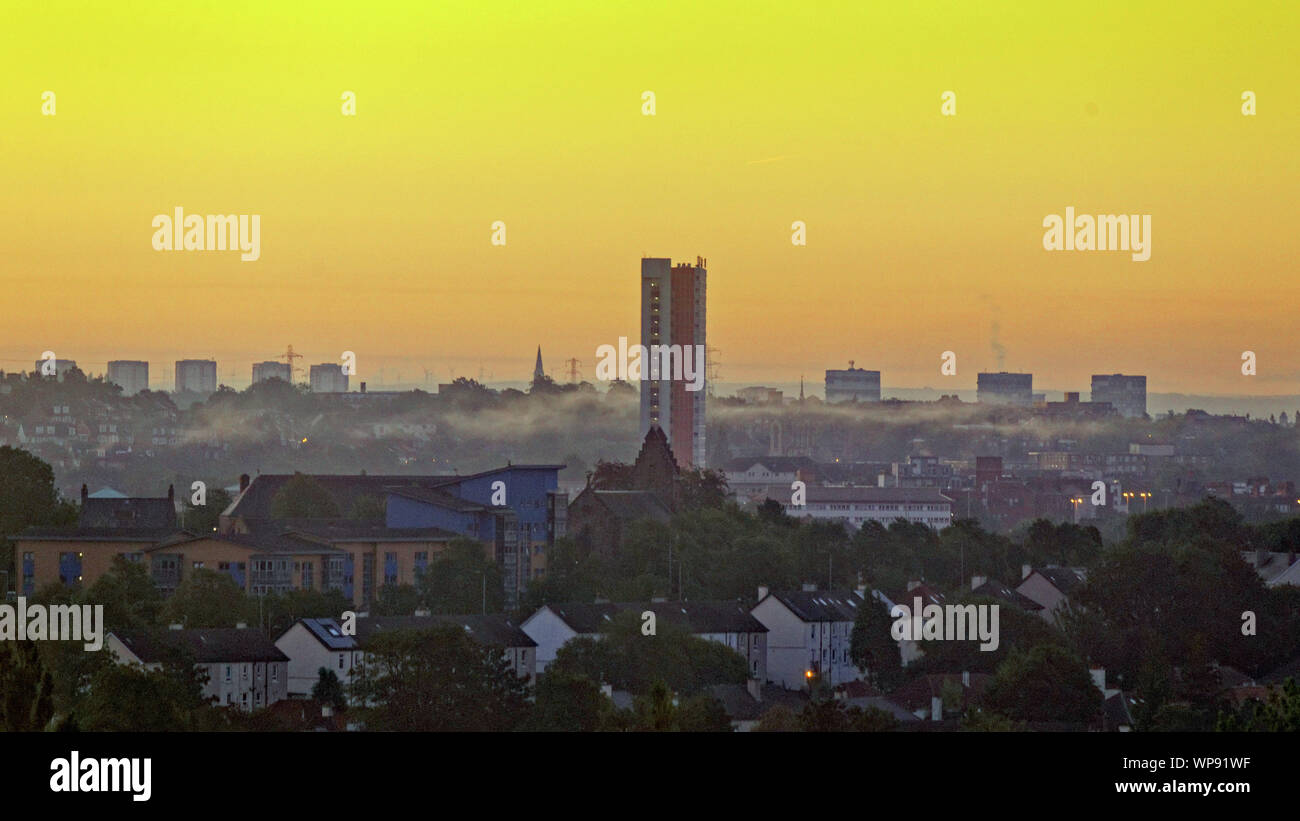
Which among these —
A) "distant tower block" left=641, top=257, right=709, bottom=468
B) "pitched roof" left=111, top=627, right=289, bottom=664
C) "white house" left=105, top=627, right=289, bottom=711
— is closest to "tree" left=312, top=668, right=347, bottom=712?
"white house" left=105, top=627, right=289, bottom=711

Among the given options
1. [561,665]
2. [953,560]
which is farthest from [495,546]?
[561,665]

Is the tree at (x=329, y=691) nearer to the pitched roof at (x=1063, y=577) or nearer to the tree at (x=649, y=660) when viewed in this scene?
the tree at (x=649, y=660)

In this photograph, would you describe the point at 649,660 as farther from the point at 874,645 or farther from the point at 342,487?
the point at 342,487

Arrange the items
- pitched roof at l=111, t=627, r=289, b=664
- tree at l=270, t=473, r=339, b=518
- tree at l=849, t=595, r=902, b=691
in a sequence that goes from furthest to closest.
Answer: tree at l=270, t=473, r=339, b=518 < tree at l=849, t=595, r=902, b=691 < pitched roof at l=111, t=627, r=289, b=664

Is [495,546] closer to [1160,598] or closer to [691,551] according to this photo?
[691,551]

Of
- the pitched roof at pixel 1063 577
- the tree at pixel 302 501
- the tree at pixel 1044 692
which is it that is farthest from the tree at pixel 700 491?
the tree at pixel 1044 692

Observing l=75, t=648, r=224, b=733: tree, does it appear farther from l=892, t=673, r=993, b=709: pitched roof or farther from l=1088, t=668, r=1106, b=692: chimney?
l=1088, t=668, r=1106, b=692: chimney
